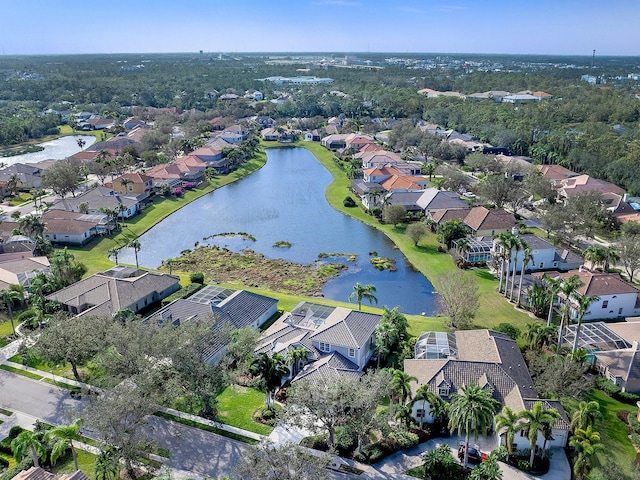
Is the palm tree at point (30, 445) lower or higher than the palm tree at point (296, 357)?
higher

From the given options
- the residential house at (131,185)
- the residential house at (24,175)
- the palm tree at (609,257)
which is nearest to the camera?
the palm tree at (609,257)

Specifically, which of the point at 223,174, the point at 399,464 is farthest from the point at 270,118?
the point at 399,464

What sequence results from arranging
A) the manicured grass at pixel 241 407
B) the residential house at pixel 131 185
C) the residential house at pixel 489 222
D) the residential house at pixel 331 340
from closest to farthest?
the manicured grass at pixel 241 407 < the residential house at pixel 331 340 < the residential house at pixel 489 222 < the residential house at pixel 131 185

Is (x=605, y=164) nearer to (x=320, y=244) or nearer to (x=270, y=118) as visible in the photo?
(x=320, y=244)

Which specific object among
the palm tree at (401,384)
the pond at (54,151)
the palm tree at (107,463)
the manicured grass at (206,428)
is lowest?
the manicured grass at (206,428)

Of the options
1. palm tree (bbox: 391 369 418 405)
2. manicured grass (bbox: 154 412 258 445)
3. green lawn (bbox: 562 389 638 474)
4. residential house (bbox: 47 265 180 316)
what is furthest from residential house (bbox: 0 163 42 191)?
green lawn (bbox: 562 389 638 474)

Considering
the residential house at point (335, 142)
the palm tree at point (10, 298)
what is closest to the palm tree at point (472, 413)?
the palm tree at point (10, 298)

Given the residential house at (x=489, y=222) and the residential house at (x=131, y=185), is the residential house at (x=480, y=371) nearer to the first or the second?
the residential house at (x=489, y=222)
